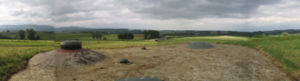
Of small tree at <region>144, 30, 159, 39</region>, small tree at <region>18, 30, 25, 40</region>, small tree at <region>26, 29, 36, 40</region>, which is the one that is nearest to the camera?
small tree at <region>26, 29, 36, 40</region>

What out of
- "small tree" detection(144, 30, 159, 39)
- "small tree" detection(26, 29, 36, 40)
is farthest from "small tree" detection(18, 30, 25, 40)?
"small tree" detection(144, 30, 159, 39)

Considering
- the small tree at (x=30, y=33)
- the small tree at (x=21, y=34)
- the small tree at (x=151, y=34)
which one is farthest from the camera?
the small tree at (x=151, y=34)

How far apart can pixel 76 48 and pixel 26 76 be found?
7189 mm

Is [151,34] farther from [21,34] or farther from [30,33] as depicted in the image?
[21,34]

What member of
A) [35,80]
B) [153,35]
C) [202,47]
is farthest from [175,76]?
[153,35]

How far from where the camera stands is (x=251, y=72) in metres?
14.7

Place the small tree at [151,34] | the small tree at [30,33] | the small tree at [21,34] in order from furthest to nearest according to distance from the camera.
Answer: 1. the small tree at [151,34]
2. the small tree at [21,34]
3. the small tree at [30,33]

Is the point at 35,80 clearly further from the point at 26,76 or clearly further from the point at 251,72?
the point at 251,72

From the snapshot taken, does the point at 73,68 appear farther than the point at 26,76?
Yes

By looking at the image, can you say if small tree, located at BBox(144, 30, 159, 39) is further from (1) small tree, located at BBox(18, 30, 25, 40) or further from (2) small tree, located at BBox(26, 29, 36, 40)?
(1) small tree, located at BBox(18, 30, 25, 40)

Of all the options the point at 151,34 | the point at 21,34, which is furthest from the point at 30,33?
the point at 151,34

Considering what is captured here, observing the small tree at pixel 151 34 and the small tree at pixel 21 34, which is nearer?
the small tree at pixel 21 34

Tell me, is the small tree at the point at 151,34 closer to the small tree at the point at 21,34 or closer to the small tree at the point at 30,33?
the small tree at the point at 30,33

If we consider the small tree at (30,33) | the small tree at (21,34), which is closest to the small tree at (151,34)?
the small tree at (30,33)
